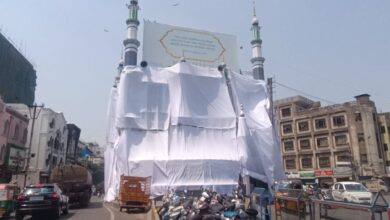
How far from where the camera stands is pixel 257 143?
1030 inches

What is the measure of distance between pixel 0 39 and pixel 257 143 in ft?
97.7

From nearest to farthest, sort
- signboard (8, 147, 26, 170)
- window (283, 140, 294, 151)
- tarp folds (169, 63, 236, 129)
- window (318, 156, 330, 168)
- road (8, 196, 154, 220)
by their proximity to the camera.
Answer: road (8, 196, 154, 220) < tarp folds (169, 63, 236, 129) < signboard (8, 147, 26, 170) < window (318, 156, 330, 168) < window (283, 140, 294, 151)

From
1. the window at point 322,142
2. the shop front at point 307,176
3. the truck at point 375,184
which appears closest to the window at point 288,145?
the window at point 322,142

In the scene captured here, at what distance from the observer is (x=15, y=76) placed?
4081cm

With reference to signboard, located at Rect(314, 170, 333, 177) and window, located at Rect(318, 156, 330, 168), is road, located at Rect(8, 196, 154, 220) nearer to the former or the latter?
signboard, located at Rect(314, 170, 333, 177)

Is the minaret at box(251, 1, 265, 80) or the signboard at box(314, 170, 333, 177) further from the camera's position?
the signboard at box(314, 170, 333, 177)

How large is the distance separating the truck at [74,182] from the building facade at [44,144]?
17307 mm

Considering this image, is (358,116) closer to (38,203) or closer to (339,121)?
(339,121)

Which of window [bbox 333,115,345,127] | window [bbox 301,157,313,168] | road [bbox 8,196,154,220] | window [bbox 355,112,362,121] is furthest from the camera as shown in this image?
window [bbox 301,157,313,168]

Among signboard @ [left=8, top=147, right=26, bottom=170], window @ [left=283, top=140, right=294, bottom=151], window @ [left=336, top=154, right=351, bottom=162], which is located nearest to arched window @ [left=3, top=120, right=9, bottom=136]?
signboard @ [left=8, top=147, right=26, bottom=170]

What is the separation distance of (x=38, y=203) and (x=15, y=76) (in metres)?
33.4

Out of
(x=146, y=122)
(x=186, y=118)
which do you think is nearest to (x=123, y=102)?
(x=146, y=122)

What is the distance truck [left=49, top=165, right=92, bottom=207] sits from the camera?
1955 centimetres

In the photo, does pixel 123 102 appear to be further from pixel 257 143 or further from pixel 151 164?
pixel 257 143
